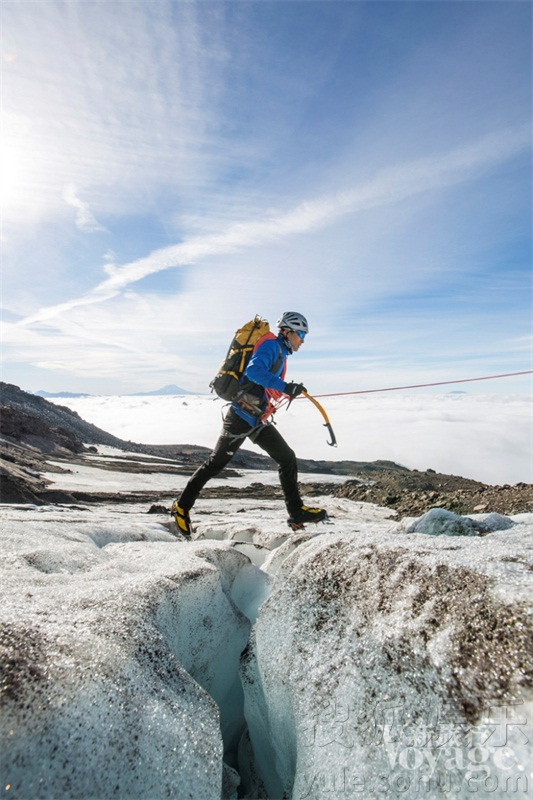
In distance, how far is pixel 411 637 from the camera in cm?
170

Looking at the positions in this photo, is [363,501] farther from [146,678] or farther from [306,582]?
[146,678]

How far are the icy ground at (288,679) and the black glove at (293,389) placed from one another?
273 centimetres

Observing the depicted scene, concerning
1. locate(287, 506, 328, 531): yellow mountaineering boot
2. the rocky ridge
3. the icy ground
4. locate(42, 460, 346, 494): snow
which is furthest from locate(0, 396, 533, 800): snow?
locate(42, 460, 346, 494): snow

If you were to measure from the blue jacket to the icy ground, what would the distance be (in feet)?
9.12

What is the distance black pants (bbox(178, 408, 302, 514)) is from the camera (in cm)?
562

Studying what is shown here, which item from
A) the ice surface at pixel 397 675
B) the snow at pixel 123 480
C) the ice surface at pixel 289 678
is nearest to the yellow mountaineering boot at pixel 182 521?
the ice surface at pixel 289 678

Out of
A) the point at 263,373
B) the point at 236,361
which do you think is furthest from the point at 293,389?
the point at 236,361

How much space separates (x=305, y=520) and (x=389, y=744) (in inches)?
168

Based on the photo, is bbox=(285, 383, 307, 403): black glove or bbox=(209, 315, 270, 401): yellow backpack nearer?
bbox=(285, 383, 307, 403): black glove

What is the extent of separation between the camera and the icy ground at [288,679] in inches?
51.3

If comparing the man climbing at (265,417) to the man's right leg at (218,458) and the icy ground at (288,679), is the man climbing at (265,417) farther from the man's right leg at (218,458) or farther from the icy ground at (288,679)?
the icy ground at (288,679)

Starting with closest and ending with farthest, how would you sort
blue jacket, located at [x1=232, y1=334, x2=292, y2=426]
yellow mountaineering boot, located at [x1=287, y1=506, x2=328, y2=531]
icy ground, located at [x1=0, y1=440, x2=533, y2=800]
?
icy ground, located at [x1=0, y1=440, x2=533, y2=800]
blue jacket, located at [x1=232, y1=334, x2=292, y2=426]
yellow mountaineering boot, located at [x1=287, y1=506, x2=328, y2=531]

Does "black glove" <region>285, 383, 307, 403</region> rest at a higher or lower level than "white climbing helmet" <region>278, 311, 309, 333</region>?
lower

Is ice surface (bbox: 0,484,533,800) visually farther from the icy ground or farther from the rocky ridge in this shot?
the rocky ridge
